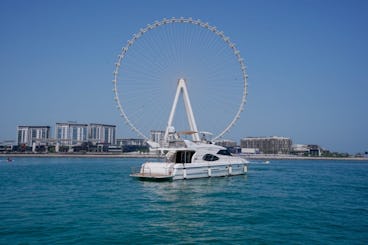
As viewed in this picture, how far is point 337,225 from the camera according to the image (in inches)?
810

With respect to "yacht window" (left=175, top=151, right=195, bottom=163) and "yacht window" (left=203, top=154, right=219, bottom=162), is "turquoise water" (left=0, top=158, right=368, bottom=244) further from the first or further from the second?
"yacht window" (left=203, top=154, right=219, bottom=162)

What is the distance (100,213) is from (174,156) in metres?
23.9

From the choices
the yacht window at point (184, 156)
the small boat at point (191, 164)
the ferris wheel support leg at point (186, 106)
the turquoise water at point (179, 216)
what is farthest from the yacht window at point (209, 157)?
the turquoise water at point (179, 216)

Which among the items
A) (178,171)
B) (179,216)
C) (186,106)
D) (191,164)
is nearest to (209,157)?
(191,164)

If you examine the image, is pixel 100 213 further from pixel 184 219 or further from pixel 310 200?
pixel 310 200

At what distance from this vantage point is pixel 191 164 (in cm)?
4303

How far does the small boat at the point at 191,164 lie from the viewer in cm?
Result: 4156

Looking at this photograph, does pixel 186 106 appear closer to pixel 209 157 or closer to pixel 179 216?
pixel 209 157

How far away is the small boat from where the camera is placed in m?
41.6

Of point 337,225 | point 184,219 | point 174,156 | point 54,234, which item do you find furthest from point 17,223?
point 174,156

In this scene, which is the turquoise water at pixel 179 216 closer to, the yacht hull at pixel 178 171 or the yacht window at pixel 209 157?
the yacht hull at pixel 178 171

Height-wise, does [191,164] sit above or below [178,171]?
above

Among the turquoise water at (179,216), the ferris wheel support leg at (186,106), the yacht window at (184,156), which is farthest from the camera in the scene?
the ferris wheel support leg at (186,106)

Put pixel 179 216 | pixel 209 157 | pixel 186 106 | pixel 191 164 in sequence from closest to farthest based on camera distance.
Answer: pixel 179 216 < pixel 191 164 < pixel 209 157 < pixel 186 106
